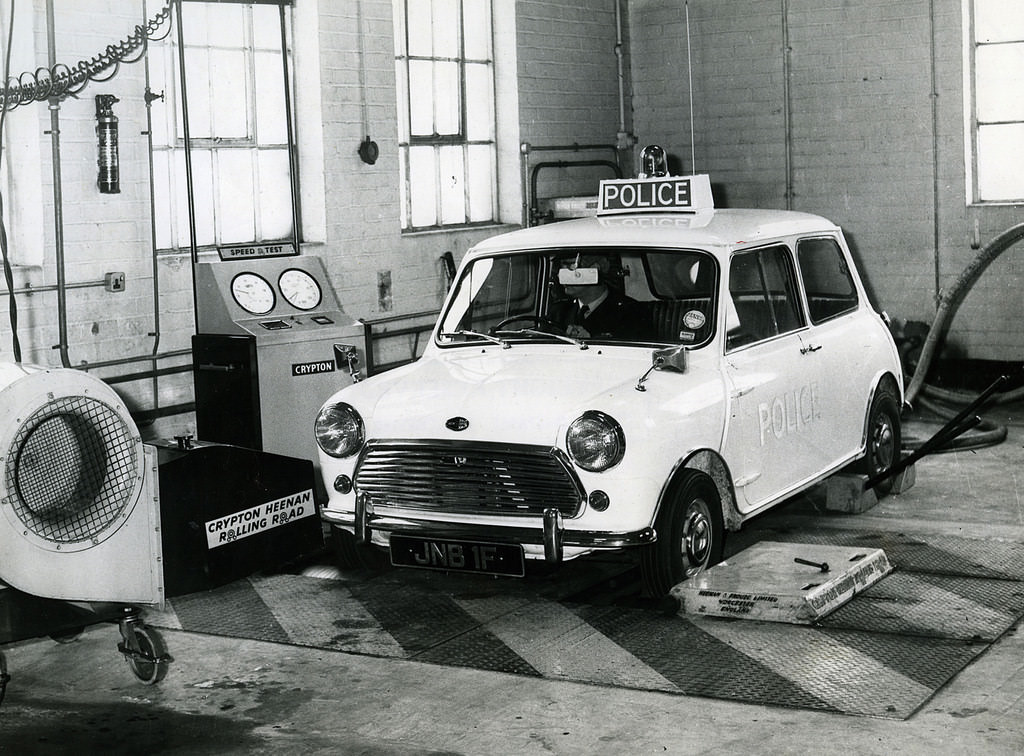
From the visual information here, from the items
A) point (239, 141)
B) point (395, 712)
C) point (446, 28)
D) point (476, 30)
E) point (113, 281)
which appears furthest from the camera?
point (476, 30)

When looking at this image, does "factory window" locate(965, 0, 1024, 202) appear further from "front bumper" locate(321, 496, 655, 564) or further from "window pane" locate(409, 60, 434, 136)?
"front bumper" locate(321, 496, 655, 564)

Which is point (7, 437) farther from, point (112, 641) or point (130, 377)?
point (130, 377)

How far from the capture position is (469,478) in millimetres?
5332

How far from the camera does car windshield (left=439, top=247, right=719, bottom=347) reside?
5957 millimetres

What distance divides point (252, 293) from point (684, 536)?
10.1 feet

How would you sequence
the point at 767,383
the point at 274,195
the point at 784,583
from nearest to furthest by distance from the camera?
the point at 784,583 → the point at 767,383 → the point at 274,195

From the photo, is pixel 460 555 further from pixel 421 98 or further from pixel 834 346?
pixel 421 98

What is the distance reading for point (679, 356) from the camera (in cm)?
557

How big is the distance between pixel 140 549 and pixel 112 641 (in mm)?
769

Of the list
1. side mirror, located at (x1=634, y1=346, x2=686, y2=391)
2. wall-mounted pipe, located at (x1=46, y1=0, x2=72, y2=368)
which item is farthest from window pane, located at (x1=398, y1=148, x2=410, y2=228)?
side mirror, located at (x1=634, y1=346, x2=686, y2=391)

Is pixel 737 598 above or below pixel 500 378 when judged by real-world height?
below

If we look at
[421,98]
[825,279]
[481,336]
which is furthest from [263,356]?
[421,98]

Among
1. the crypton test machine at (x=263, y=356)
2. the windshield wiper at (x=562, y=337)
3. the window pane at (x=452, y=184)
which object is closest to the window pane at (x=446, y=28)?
the window pane at (x=452, y=184)

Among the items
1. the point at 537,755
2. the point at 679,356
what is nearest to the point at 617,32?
the point at 679,356
